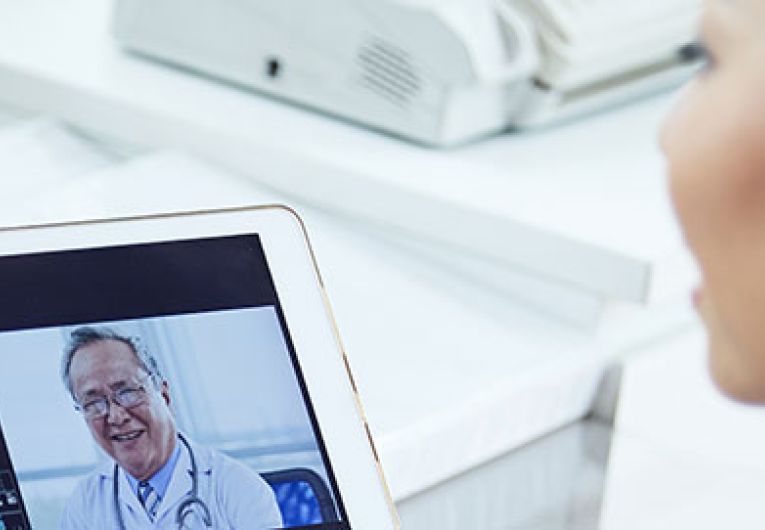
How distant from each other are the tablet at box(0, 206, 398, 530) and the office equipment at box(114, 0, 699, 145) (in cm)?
60

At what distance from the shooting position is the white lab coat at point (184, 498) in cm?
71

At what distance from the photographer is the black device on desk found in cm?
70

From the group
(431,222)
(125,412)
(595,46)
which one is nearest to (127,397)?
(125,412)

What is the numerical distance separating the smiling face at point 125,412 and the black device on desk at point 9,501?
0.12ft

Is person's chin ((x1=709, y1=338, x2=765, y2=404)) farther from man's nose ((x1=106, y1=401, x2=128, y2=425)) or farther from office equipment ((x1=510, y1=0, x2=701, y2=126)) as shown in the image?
office equipment ((x1=510, y1=0, x2=701, y2=126))

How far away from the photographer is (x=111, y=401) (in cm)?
72

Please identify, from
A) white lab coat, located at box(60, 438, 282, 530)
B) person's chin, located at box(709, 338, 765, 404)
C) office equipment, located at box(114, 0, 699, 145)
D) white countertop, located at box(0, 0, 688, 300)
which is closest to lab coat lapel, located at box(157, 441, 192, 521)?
white lab coat, located at box(60, 438, 282, 530)

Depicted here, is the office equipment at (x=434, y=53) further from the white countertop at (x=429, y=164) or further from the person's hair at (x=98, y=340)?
the person's hair at (x=98, y=340)

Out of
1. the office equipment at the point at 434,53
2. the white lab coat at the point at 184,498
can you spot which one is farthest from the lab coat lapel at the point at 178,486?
the office equipment at the point at 434,53

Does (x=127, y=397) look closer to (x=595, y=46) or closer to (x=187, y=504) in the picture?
(x=187, y=504)

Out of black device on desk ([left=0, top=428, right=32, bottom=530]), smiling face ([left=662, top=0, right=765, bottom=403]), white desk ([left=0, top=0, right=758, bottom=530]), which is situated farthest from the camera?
white desk ([left=0, top=0, right=758, bottom=530])

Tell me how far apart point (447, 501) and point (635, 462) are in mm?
122

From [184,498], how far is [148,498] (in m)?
0.02

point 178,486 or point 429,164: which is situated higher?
point 429,164
